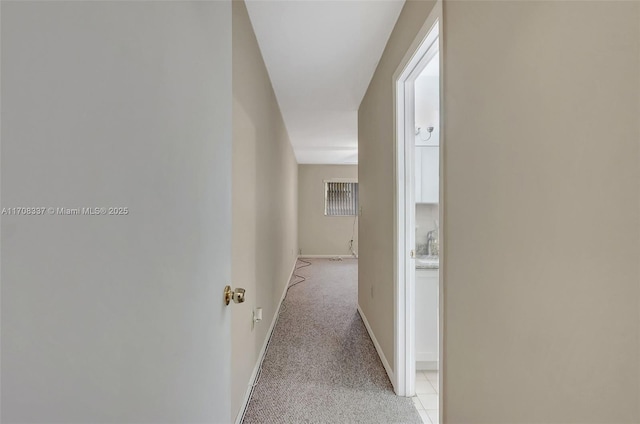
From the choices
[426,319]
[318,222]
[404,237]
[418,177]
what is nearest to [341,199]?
[318,222]

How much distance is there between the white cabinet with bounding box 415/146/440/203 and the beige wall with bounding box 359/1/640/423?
159cm

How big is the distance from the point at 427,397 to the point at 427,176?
5.78 ft

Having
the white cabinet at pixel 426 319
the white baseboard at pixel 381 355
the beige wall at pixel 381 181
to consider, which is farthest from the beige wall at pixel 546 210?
the white cabinet at pixel 426 319

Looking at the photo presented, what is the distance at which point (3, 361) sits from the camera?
0.93ft

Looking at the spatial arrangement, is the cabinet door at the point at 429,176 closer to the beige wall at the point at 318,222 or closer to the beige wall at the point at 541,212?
the beige wall at the point at 541,212

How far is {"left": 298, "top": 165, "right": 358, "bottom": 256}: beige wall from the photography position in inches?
291

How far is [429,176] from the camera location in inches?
106

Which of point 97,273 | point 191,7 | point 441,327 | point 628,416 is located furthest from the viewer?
point 441,327

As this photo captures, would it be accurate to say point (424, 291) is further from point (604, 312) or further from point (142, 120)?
point (142, 120)

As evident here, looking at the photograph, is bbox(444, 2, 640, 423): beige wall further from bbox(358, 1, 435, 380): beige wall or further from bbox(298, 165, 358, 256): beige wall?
bbox(298, 165, 358, 256): beige wall

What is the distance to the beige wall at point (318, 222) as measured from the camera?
740 cm

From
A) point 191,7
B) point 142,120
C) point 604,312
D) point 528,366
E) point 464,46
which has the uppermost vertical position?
point 464,46

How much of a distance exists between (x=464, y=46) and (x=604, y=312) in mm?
897

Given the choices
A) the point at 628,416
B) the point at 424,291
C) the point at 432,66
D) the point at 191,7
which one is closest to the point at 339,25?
the point at 432,66
